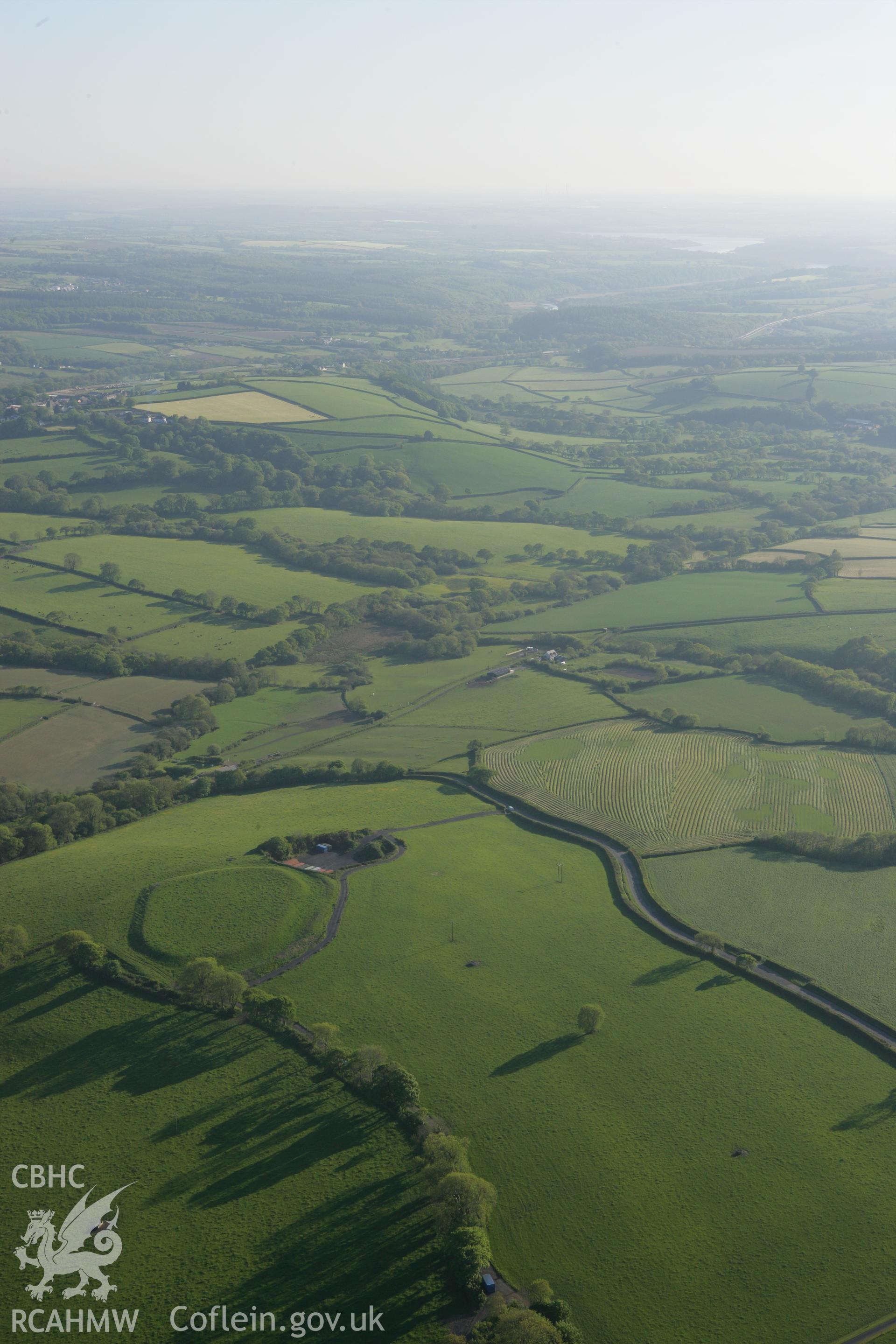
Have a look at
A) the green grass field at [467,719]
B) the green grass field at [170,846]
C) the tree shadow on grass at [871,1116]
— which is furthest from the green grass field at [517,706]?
the tree shadow on grass at [871,1116]

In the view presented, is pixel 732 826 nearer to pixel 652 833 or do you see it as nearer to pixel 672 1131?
pixel 652 833

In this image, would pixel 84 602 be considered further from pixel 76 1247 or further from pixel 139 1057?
pixel 76 1247

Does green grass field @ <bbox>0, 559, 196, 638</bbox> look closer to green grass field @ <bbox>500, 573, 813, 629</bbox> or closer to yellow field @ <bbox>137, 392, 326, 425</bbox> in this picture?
green grass field @ <bbox>500, 573, 813, 629</bbox>

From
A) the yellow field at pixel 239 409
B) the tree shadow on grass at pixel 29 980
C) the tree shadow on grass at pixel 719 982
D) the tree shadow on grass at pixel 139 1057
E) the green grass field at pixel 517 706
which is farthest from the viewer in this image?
the yellow field at pixel 239 409

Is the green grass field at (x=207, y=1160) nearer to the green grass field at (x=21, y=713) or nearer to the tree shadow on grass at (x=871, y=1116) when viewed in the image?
the tree shadow on grass at (x=871, y=1116)

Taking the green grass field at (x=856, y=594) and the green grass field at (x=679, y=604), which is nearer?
the green grass field at (x=856, y=594)

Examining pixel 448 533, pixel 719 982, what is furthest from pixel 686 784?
pixel 448 533

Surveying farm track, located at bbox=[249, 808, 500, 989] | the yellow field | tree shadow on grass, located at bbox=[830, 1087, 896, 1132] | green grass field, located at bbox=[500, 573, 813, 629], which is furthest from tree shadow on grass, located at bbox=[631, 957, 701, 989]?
the yellow field

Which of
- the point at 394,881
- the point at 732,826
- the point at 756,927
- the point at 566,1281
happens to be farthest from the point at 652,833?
the point at 566,1281
